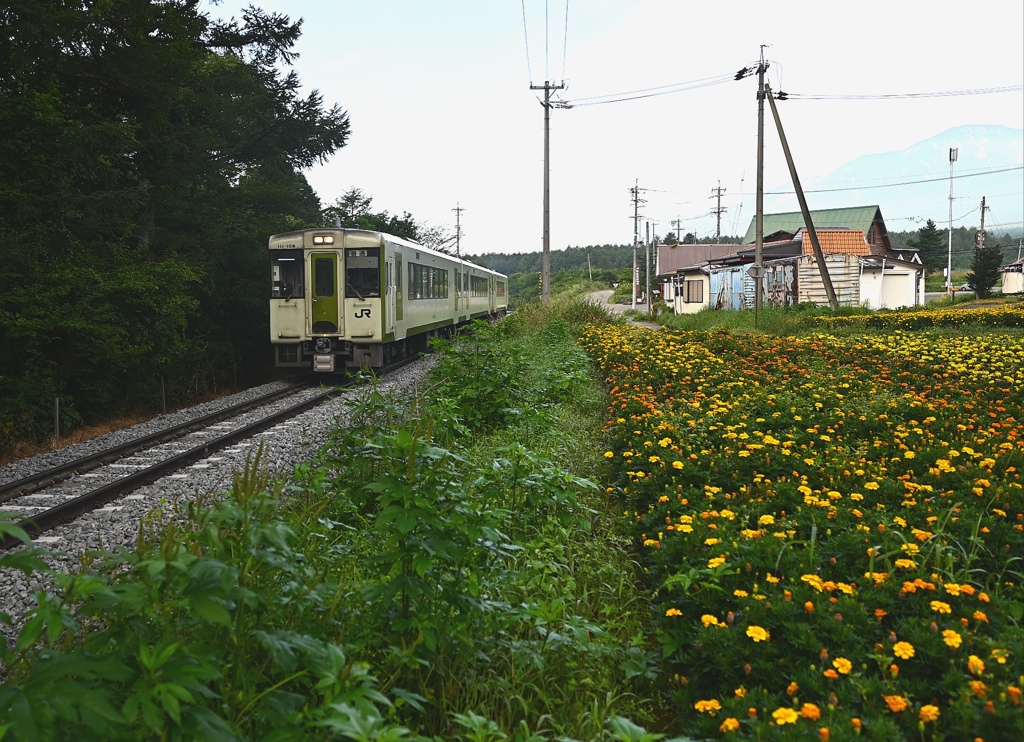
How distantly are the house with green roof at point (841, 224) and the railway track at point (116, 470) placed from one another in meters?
29.5

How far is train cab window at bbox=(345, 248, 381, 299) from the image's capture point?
1398 centimetres

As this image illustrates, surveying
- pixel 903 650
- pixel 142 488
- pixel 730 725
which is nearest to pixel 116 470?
pixel 142 488

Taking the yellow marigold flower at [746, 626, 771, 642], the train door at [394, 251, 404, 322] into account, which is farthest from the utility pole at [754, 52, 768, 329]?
the yellow marigold flower at [746, 626, 771, 642]

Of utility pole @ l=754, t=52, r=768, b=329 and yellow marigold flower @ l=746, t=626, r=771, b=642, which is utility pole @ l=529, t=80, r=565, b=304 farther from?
yellow marigold flower @ l=746, t=626, r=771, b=642

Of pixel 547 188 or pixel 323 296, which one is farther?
pixel 547 188

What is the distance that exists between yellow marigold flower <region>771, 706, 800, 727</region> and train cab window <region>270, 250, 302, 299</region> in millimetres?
13016

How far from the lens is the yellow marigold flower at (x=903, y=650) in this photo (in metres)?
2.53

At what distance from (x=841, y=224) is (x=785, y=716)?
39.1 m

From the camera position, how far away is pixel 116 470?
7.50 metres

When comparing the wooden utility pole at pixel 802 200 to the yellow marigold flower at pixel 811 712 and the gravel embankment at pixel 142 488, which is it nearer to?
the gravel embankment at pixel 142 488

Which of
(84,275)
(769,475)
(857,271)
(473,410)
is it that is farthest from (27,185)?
(857,271)

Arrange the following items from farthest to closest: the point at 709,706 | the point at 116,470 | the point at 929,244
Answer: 1. the point at 929,244
2. the point at 116,470
3. the point at 709,706

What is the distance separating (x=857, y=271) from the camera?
28.8 m

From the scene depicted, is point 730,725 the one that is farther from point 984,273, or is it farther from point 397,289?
point 984,273
